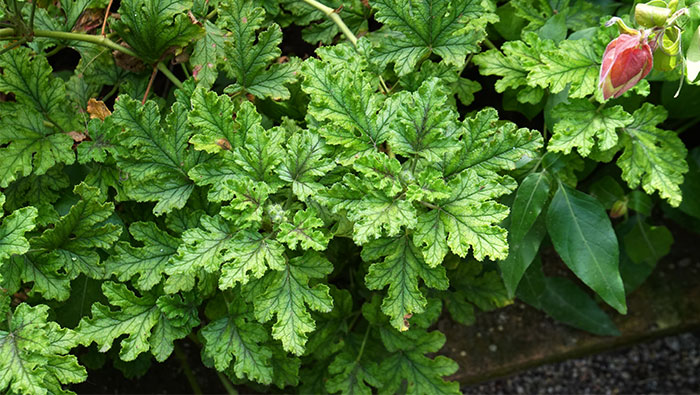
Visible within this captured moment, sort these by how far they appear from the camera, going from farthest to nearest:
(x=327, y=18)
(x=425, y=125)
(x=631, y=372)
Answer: (x=631, y=372), (x=327, y=18), (x=425, y=125)

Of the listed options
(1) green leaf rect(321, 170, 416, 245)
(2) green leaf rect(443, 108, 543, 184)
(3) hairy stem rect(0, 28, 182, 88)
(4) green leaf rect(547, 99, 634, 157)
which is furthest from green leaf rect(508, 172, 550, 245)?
(3) hairy stem rect(0, 28, 182, 88)

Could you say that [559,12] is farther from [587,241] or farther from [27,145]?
[27,145]

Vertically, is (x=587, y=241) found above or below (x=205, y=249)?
below

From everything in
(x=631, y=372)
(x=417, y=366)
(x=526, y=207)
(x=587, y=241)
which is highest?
(x=526, y=207)

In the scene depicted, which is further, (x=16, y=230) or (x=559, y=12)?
(x=559, y=12)

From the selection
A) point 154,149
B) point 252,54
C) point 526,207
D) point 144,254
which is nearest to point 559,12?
point 526,207

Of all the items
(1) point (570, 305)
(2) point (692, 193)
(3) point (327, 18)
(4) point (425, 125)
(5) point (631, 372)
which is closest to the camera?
(4) point (425, 125)

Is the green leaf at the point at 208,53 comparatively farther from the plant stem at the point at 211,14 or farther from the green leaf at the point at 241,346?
the green leaf at the point at 241,346

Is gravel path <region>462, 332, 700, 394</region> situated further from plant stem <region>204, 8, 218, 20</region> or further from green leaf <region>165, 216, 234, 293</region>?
plant stem <region>204, 8, 218, 20</region>
